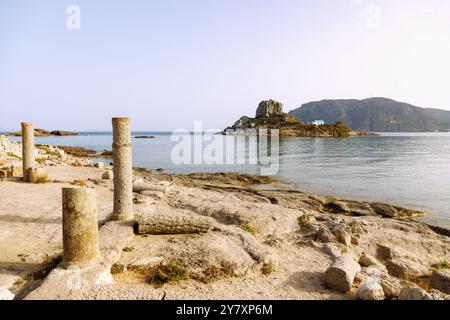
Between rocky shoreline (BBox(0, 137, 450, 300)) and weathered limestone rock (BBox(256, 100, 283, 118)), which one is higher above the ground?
weathered limestone rock (BBox(256, 100, 283, 118))

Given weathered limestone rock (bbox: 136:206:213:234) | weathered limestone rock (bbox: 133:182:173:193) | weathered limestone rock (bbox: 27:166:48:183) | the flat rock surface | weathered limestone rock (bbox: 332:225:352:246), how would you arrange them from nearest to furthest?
1. the flat rock surface
2. weathered limestone rock (bbox: 136:206:213:234)
3. weathered limestone rock (bbox: 332:225:352:246)
4. weathered limestone rock (bbox: 133:182:173:193)
5. weathered limestone rock (bbox: 27:166:48:183)

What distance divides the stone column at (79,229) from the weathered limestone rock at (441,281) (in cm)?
750

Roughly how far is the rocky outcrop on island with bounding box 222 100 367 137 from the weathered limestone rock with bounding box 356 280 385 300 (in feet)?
379

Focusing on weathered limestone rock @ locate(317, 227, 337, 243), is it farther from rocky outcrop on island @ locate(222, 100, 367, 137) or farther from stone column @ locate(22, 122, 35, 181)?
rocky outcrop on island @ locate(222, 100, 367, 137)

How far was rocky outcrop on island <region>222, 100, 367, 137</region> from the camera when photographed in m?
122

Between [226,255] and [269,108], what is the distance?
156059 mm

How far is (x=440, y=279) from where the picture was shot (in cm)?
738

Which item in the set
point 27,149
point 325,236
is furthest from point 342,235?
point 27,149

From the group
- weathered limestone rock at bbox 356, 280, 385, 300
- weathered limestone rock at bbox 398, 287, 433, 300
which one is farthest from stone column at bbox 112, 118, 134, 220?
weathered limestone rock at bbox 398, 287, 433, 300

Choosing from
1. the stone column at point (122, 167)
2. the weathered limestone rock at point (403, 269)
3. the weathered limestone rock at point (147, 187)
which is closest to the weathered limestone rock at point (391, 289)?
the weathered limestone rock at point (403, 269)

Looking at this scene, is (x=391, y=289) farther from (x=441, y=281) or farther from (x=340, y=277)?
(x=441, y=281)
